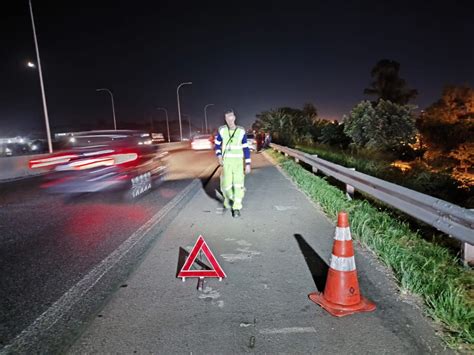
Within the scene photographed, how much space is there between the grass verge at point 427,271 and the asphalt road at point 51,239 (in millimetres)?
3523

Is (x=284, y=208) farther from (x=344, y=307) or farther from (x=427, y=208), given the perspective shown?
(x=344, y=307)

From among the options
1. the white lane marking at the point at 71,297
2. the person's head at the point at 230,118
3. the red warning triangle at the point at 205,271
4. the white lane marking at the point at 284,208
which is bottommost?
the white lane marking at the point at 284,208

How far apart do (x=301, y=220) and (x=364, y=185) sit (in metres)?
1.36

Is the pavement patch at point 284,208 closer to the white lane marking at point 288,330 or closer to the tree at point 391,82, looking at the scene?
→ the white lane marking at point 288,330

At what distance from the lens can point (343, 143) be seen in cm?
3139

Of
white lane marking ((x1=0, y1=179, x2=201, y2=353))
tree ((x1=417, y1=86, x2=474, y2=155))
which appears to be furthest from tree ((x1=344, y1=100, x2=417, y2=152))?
tree ((x1=417, y1=86, x2=474, y2=155))

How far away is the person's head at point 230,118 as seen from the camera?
21.0ft

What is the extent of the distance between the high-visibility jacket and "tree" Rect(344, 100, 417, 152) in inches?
801

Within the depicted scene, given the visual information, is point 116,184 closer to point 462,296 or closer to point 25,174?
point 25,174

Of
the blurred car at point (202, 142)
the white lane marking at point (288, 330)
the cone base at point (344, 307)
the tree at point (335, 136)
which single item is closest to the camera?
the white lane marking at point (288, 330)

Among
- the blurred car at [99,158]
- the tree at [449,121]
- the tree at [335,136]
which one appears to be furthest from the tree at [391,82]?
the blurred car at [99,158]

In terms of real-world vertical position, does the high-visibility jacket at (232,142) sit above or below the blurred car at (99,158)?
above

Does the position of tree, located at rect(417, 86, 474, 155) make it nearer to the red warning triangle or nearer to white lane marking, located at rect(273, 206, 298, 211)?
white lane marking, located at rect(273, 206, 298, 211)

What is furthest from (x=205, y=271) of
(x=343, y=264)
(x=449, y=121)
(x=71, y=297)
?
(x=449, y=121)
